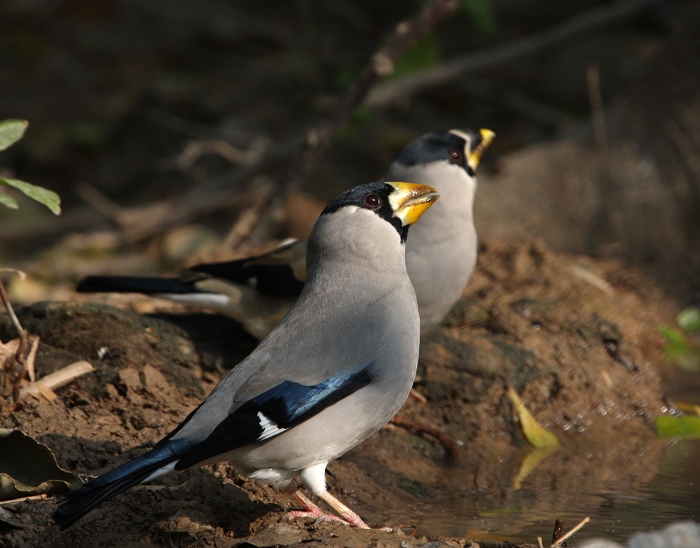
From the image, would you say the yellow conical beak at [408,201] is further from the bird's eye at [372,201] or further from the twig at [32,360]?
the twig at [32,360]

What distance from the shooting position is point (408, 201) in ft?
13.3

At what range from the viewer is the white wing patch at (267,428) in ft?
11.0

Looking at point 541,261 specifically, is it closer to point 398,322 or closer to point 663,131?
point 663,131

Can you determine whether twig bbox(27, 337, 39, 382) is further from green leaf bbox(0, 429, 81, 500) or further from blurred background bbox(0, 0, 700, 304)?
blurred background bbox(0, 0, 700, 304)

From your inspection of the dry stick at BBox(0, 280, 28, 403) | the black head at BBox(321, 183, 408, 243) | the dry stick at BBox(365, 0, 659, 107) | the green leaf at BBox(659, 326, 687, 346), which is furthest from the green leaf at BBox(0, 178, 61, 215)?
the dry stick at BBox(365, 0, 659, 107)

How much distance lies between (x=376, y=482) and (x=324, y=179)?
578cm

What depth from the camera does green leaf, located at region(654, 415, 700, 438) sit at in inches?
196

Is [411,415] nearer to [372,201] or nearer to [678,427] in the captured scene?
[678,427]

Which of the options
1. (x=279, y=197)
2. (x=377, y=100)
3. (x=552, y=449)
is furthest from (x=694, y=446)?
(x=377, y=100)

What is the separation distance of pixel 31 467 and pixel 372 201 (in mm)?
1647

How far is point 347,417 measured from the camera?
138 inches

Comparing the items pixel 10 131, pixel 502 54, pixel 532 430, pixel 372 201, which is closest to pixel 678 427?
pixel 532 430

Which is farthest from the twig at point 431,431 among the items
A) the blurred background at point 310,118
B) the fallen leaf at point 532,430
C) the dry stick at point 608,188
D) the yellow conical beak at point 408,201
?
the dry stick at point 608,188

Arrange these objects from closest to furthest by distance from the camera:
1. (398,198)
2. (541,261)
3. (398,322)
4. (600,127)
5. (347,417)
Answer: (347,417) → (398,322) → (398,198) → (541,261) → (600,127)
